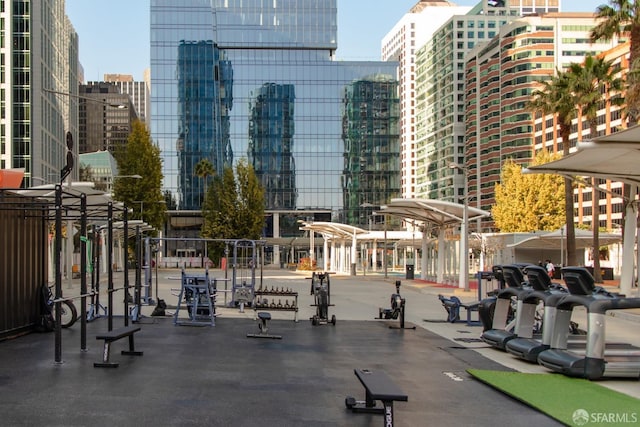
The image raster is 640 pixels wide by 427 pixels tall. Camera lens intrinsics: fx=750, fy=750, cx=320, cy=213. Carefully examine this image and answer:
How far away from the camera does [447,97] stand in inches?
6811

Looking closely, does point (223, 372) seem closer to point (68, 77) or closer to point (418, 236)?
point (418, 236)

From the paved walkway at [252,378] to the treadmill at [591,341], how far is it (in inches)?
13.3

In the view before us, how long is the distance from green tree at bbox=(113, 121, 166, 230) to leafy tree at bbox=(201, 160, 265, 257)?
16.7 m

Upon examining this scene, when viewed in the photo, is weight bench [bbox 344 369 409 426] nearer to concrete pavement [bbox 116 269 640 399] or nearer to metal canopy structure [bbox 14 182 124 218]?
concrete pavement [bbox 116 269 640 399]

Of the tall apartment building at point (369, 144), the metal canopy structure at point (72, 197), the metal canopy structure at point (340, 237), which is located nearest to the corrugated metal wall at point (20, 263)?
the metal canopy structure at point (72, 197)

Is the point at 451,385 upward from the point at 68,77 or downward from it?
downward

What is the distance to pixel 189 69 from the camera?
99188 mm

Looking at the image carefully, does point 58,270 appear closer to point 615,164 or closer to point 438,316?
point 438,316

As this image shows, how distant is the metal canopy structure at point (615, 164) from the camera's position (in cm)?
1666

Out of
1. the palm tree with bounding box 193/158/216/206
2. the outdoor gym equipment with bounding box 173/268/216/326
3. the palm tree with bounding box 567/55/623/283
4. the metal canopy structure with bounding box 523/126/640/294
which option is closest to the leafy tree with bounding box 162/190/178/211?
the palm tree with bounding box 193/158/216/206

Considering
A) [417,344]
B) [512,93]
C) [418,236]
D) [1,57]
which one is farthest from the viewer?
[512,93]

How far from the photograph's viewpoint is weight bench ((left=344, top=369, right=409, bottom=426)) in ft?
24.0

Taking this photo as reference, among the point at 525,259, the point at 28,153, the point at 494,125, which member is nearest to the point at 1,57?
the point at 28,153

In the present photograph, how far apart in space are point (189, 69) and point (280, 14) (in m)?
16.5
